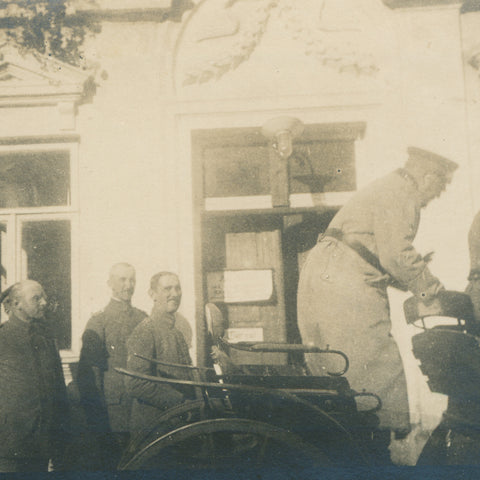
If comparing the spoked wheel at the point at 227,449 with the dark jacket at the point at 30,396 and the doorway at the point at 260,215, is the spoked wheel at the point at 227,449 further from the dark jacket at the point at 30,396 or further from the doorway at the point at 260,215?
the doorway at the point at 260,215

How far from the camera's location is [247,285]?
12.1ft

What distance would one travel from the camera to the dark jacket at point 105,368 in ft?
9.92

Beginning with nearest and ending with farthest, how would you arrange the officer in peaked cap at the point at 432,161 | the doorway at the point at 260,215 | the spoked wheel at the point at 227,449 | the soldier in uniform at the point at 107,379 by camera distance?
the spoked wheel at the point at 227,449 < the soldier in uniform at the point at 107,379 < the officer in peaked cap at the point at 432,161 < the doorway at the point at 260,215

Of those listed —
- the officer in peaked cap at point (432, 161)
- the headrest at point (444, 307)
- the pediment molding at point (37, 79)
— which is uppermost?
the pediment molding at point (37, 79)

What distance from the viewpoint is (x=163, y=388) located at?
8.79 feet

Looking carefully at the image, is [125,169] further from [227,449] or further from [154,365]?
[227,449]

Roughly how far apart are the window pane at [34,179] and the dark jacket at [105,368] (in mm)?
826

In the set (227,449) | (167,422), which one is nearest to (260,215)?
(167,422)

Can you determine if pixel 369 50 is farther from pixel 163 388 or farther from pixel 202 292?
pixel 163 388

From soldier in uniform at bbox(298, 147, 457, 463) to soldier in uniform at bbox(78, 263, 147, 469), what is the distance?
109 centimetres

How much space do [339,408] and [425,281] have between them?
102 cm

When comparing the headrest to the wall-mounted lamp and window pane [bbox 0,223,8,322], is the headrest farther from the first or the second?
window pane [bbox 0,223,8,322]

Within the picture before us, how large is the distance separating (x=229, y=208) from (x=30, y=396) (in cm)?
170

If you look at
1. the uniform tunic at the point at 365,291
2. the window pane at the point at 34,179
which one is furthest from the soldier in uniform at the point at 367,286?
the window pane at the point at 34,179
